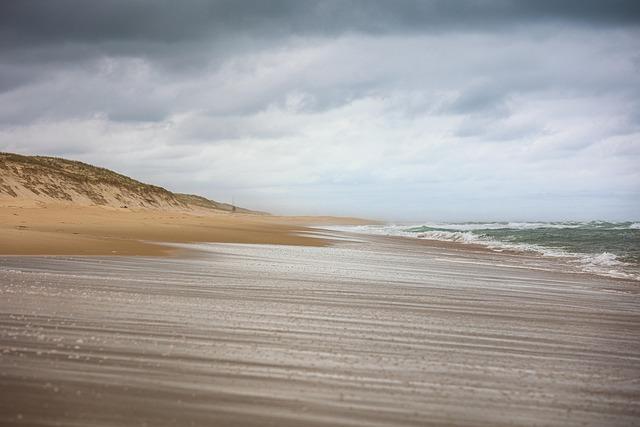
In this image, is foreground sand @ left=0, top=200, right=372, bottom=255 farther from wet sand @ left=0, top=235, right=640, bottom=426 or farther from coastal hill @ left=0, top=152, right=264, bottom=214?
coastal hill @ left=0, top=152, right=264, bottom=214

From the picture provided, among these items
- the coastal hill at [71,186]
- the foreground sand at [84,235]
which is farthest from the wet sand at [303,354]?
the coastal hill at [71,186]

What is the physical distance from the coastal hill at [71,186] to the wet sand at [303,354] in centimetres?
3103

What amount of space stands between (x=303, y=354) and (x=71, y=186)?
43.6m

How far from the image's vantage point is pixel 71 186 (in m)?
42.5

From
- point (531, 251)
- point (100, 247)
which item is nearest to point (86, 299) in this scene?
point (100, 247)

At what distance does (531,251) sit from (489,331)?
52.2 ft

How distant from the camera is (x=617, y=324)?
19.2ft

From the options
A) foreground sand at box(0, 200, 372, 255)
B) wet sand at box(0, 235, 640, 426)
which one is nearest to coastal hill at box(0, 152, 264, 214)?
foreground sand at box(0, 200, 372, 255)

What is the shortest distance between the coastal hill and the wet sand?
3103cm

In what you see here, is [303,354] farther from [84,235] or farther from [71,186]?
[71,186]

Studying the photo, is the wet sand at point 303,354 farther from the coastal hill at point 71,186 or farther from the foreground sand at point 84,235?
the coastal hill at point 71,186

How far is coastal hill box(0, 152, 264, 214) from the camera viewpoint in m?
37.3

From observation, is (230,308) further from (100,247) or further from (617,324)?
(100,247)

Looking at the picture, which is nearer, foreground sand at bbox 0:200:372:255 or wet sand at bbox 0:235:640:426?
wet sand at bbox 0:235:640:426
